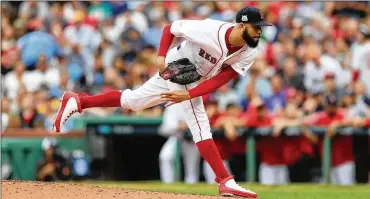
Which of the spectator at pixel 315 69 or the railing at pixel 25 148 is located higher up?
the spectator at pixel 315 69

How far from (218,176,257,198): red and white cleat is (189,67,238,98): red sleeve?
77cm

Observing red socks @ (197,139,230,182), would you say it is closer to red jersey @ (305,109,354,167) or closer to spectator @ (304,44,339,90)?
red jersey @ (305,109,354,167)

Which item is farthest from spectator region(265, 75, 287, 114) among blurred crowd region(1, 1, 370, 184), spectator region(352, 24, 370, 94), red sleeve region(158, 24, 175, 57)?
red sleeve region(158, 24, 175, 57)

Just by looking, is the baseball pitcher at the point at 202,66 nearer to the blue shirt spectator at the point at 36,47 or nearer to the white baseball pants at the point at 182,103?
the white baseball pants at the point at 182,103

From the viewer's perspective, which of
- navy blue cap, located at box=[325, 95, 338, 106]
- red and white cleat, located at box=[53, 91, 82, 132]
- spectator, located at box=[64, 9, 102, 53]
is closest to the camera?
red and white cleat, located at box=[53, 91, 82, 132]

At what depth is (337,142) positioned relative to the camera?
12086 mm

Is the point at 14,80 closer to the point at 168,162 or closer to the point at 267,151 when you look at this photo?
the point at 168,162

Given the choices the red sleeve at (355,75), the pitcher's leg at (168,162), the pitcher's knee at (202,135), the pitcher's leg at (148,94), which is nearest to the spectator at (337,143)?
the red sleeve at (355,75)

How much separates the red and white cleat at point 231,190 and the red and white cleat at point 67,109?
4.62 feet

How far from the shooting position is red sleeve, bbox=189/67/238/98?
7.47 meters

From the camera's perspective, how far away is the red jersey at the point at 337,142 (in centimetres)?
1205

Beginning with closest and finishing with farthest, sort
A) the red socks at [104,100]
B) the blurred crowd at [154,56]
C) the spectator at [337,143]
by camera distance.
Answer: the red socks at [104,100], the spectator at [337,143], the blurred crowd at [154,56]

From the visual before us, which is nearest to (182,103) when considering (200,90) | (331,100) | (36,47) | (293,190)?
(200,90)

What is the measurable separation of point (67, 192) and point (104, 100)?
1.02 meters
